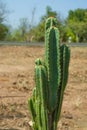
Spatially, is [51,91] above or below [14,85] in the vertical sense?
above

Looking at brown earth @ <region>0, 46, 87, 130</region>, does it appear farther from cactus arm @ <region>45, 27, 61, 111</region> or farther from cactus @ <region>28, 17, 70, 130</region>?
cactus arm @ <region>45, 27, 61, 111</region>

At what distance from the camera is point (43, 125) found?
181 inches

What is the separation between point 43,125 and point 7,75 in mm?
9542

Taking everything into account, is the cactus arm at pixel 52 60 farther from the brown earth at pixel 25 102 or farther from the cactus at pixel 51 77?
the brown earth at pixel 25 102

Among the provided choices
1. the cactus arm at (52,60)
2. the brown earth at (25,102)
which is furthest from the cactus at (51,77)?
the brown earth at (25,102)

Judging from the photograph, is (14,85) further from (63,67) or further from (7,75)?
(63,67)

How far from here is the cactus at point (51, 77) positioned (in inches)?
172

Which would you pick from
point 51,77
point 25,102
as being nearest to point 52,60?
point 51,77

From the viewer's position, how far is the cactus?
14.4 ft

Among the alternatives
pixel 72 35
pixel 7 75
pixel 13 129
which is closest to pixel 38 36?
pixel 72 35

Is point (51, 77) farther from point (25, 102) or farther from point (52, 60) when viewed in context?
point (25, 102)

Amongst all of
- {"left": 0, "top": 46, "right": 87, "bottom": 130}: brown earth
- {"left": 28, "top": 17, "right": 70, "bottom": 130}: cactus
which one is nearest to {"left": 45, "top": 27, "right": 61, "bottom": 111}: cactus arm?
{"left": 28, "top": 17, "right": 70, "bottom": 130}: cactus

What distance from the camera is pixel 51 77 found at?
443 centimetres

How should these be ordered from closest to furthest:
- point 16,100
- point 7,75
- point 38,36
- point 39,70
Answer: point 39,70, point 16,100, point 7,75, point 38,36
